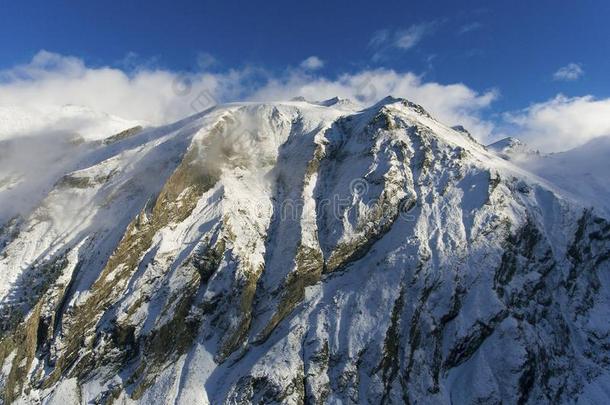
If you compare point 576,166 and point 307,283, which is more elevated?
point 307,283

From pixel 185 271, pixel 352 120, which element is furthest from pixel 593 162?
pixel 185 271

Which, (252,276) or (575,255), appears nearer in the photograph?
(252,276)

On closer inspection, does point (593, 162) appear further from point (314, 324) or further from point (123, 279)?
point (123, 279)

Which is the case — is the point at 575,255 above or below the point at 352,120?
below

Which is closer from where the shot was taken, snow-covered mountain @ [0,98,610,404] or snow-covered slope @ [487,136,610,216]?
snow-covered mountain @ [0,98,610,404]

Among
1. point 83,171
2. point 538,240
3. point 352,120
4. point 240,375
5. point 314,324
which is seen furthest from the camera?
point 352,120

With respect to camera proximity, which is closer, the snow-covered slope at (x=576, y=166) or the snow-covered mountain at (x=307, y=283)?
the snow-covered mountain at (x=307, y=283)

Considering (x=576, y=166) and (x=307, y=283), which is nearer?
(x=307, y=283)

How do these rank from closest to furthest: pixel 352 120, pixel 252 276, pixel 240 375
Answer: pixel 240 375 < pixel 252 276 < pixel 352 120
